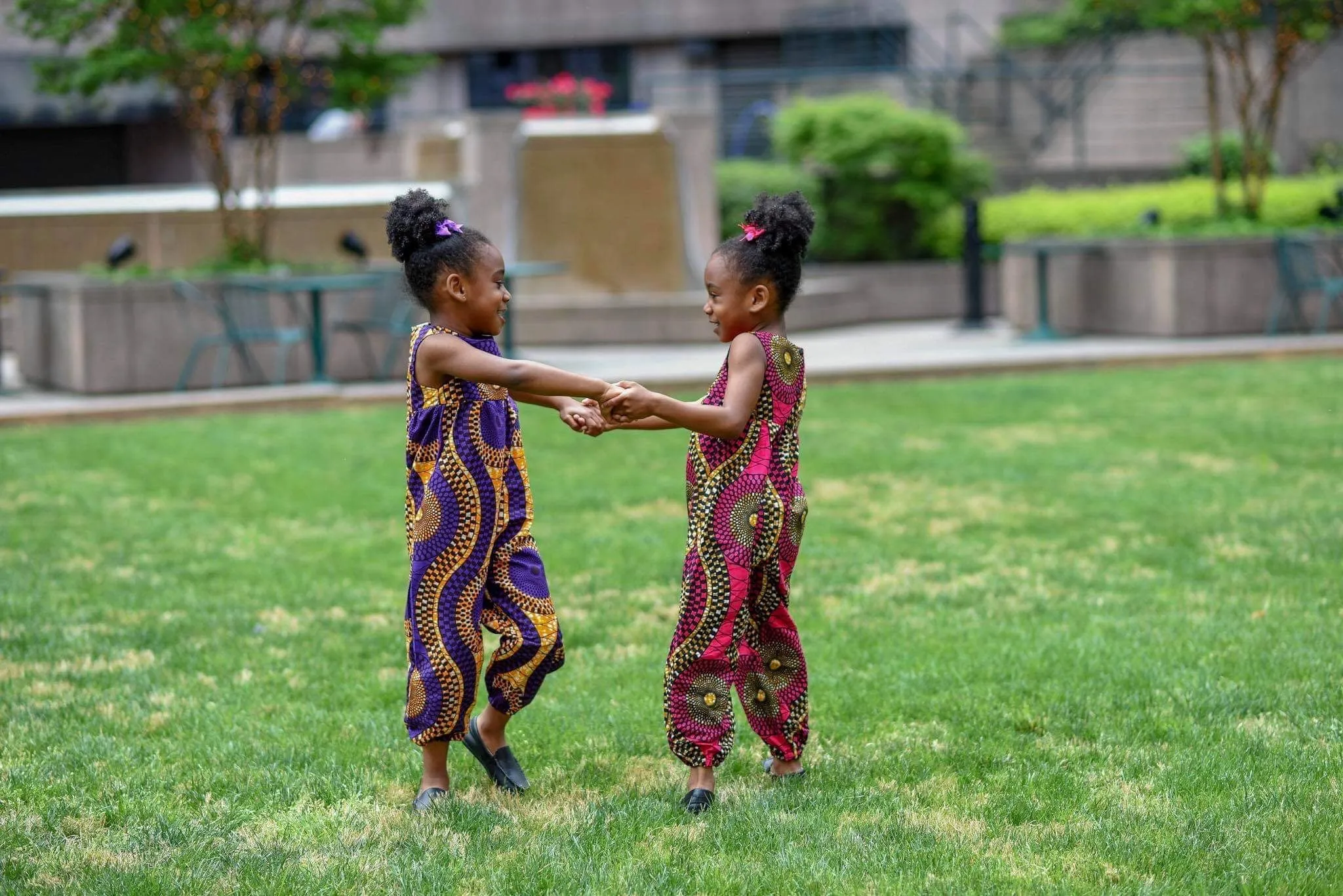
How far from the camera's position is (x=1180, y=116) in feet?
92.1

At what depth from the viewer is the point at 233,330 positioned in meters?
14.2

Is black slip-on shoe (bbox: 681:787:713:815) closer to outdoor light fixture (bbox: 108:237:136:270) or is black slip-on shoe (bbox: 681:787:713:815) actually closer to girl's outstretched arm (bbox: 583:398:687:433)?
girl's outstretched arm (bbox: 583:398:687:433)

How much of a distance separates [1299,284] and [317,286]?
9063mm

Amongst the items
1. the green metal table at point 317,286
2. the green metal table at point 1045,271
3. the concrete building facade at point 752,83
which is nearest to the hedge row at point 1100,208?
the green metal table at point 1045,271

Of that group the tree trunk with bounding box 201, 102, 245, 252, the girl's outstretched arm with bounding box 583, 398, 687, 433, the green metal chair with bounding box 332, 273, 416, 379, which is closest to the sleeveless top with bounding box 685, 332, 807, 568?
the girl's outstretched arm with bounding box 583, 398, 687, 433

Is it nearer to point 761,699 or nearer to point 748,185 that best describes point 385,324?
point 748,185

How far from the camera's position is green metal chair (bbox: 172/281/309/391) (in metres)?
14.3

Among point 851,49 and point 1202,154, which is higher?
point 851,49

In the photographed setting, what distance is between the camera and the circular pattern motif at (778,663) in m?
4.62

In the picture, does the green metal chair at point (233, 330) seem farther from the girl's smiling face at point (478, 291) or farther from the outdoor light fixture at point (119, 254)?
the girl's smiling face at point (478, 291)

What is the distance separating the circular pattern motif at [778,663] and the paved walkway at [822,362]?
9.03 meters

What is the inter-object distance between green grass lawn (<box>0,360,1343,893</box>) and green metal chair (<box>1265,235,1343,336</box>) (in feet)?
20.6

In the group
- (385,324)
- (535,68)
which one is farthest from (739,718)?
(535,68)

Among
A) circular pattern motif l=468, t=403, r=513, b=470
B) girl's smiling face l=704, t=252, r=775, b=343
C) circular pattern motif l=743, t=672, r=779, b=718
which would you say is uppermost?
girl's smiling face l=704, t=252, r=775, b=343
